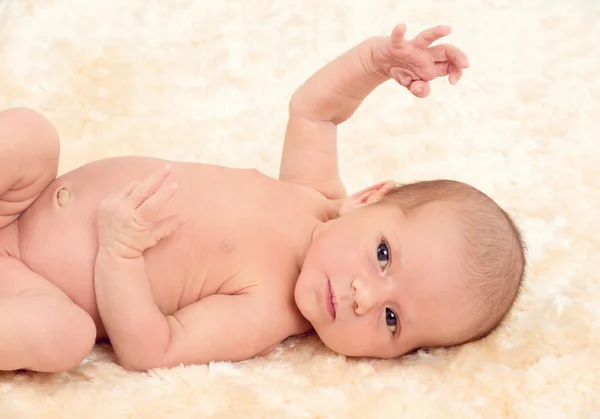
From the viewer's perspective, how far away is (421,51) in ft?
4.78

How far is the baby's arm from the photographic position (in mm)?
1197

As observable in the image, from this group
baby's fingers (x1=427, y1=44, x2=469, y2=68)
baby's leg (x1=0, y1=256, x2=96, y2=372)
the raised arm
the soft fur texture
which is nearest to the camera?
baby's leg (x1=0, y1=256, x2=96, y2=372)

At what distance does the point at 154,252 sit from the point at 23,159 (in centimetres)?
26

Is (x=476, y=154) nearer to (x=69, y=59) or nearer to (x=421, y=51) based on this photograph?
(x=421, y=51)

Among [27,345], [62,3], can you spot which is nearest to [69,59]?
[62,3]

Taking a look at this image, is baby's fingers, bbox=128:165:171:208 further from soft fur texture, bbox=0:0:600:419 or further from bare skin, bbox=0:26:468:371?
soft fur texture, bbox=0:0:600:419

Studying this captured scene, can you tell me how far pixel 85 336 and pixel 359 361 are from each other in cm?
46

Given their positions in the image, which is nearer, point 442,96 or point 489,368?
point 489,368

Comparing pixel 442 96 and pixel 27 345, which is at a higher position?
pixel 442 96

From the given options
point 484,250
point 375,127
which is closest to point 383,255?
point 484,250

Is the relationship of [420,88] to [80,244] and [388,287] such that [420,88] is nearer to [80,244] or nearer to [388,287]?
[388,287]

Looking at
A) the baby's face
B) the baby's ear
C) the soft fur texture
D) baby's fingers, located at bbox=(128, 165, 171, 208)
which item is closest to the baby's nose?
the baby's face

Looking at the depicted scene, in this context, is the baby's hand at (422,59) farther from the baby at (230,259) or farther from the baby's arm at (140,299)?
the baby's arm at (140,299)

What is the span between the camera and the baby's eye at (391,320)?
134 centimetres
